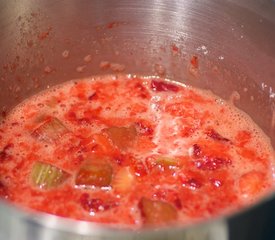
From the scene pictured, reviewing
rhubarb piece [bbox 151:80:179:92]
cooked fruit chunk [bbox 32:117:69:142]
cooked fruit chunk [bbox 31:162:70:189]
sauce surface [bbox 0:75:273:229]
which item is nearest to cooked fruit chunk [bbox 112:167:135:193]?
sauce surface [bbox 0:75:273:229]

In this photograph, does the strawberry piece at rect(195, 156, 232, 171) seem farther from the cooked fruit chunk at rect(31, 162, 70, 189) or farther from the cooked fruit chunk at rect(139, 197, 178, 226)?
the cooked fruit chunk at rect(31, 162, 70, 189)

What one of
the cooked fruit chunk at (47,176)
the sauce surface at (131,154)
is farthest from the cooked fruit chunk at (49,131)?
the cooked fruit chunk at (47,176)

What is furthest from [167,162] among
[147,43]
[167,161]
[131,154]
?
[147,43]

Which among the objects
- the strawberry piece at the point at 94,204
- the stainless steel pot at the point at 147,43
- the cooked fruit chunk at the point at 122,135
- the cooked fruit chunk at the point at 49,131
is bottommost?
the strawberry piece at the point at 94,204

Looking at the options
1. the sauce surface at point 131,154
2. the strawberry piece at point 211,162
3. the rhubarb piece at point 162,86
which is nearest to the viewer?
the sauce surface at point 131,154

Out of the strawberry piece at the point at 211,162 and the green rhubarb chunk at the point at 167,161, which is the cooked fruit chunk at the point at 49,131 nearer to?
the green rhubarb chunk at the point at 167,161

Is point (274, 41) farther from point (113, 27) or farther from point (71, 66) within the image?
point (71, 66)

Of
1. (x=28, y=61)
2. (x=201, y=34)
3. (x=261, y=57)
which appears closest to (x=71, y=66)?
(x=28, y=61)

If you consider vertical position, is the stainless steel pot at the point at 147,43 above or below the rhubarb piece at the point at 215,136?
above
